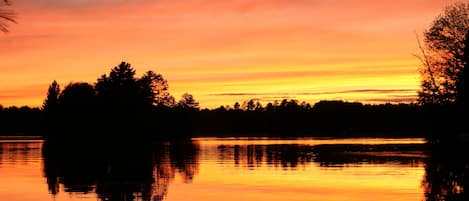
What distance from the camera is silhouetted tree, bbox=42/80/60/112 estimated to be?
15131cm

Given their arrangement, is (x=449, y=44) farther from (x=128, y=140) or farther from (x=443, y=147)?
(x=128, y=140)

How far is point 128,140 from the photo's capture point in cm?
13150

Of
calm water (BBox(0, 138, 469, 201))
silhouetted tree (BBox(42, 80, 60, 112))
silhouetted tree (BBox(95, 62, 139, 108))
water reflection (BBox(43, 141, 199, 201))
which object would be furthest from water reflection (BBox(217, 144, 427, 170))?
silhouetted tree (BBox(42, 80, 60, 112))

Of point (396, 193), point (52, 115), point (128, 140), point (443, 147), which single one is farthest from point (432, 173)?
point (52, 115)

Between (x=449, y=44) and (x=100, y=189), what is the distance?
33.2 metres

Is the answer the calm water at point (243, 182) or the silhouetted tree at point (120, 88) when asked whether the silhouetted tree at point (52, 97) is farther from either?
Result: the calm water at point (243, 182)

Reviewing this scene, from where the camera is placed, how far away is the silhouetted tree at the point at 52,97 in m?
151

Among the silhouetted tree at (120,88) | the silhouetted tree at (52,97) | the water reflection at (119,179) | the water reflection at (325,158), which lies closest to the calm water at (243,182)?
the water reflection at (119,179)

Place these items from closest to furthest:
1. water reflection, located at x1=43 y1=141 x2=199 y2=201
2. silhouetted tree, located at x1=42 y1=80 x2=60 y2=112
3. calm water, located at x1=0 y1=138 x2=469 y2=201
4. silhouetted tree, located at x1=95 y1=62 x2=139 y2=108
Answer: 1. calm water, located at x1=0 y1=138 x2=469 y2=201
2. water reflection, located at x1=43 y1=141 x2=199 y2=201
3. silhouetted tree, located at x1=95 y1=62 x2=139 y2=108
4. silhouetted tree, located at x1=42 y1=80 x2=60 y2=112

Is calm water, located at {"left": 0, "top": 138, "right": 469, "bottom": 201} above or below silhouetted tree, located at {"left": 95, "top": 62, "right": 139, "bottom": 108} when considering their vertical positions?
below

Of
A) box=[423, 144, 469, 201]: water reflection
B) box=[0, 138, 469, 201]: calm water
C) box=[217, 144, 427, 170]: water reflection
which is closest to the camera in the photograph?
box=[423, 144, 469, 201]: water reflection

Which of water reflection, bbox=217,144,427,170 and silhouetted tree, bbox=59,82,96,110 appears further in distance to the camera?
silhouetted tree, bbox=59,82,96,110

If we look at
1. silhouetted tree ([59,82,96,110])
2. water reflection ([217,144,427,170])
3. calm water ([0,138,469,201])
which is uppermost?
silhouetted tree ([59,82,96,110])

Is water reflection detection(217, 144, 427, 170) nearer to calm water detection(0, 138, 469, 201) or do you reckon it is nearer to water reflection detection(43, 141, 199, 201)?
calm water detection(0, 138, 469, 201)
